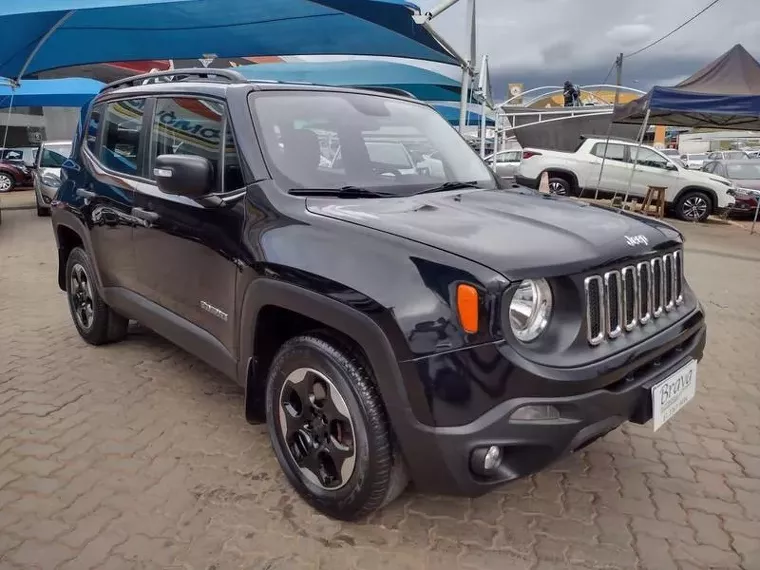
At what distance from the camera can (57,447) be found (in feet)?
10.3

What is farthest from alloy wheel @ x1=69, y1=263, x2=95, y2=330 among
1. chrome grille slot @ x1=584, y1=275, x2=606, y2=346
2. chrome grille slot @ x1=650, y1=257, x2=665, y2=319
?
chrome grille slot @ x1=650, y1=257, x2=665, y2=319

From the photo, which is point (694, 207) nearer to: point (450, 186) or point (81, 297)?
point (450, 186)

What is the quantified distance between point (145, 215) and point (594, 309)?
247cm

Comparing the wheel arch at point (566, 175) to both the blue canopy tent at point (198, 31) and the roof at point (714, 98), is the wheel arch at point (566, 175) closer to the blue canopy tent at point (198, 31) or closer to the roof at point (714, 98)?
the roof at point (714, 98)

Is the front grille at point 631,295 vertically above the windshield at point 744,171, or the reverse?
the windshield at point 744,171

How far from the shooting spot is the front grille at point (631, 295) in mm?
2160

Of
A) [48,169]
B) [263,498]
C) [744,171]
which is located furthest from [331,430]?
[744,171]

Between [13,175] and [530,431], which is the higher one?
[13,175]

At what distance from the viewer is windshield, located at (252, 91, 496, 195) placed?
9.14 feet

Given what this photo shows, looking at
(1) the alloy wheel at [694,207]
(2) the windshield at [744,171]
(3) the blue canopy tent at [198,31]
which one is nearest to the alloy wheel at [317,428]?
(3) the blue canopy tent at [198,31]

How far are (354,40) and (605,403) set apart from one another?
30.8 feet

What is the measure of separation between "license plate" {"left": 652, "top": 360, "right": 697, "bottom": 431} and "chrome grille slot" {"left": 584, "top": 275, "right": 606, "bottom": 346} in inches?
13.0

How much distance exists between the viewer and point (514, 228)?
232 centimetres

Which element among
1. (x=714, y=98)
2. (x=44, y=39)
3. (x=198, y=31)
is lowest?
(x=714, y=98)
